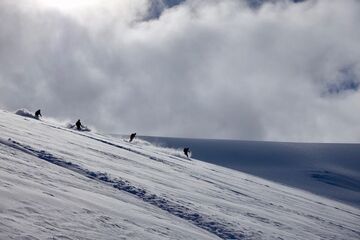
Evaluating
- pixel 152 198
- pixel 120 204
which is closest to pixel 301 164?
pixel 152 198

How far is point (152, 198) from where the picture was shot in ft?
52.5

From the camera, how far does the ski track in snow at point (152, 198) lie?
14734 millimetres

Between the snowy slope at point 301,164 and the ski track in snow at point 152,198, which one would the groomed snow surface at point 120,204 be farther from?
the snowy slope at point 301,164

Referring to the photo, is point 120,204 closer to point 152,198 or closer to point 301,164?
point 152,198

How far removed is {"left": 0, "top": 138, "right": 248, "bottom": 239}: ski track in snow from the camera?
48.3 ft

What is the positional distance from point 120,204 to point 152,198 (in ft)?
7.51

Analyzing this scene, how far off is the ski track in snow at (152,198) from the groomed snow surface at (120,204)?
0.13 ft

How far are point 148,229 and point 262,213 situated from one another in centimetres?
880

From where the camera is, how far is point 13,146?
58.3 feet

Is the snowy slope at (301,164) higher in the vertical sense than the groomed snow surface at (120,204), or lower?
higher

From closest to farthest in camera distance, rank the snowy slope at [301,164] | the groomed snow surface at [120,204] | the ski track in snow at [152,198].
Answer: the groomed snow surface at [120,204] → the ski track in snow at [152,198] → the snowy slope at [301,164]

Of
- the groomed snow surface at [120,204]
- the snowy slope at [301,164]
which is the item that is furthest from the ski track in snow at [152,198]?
the snowy slope at [301,164]

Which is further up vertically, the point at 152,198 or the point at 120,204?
the point at 152,198

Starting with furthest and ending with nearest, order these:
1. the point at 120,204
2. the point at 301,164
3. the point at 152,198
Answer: the point at 301,164, the point at 152,198, the point at 120,204
